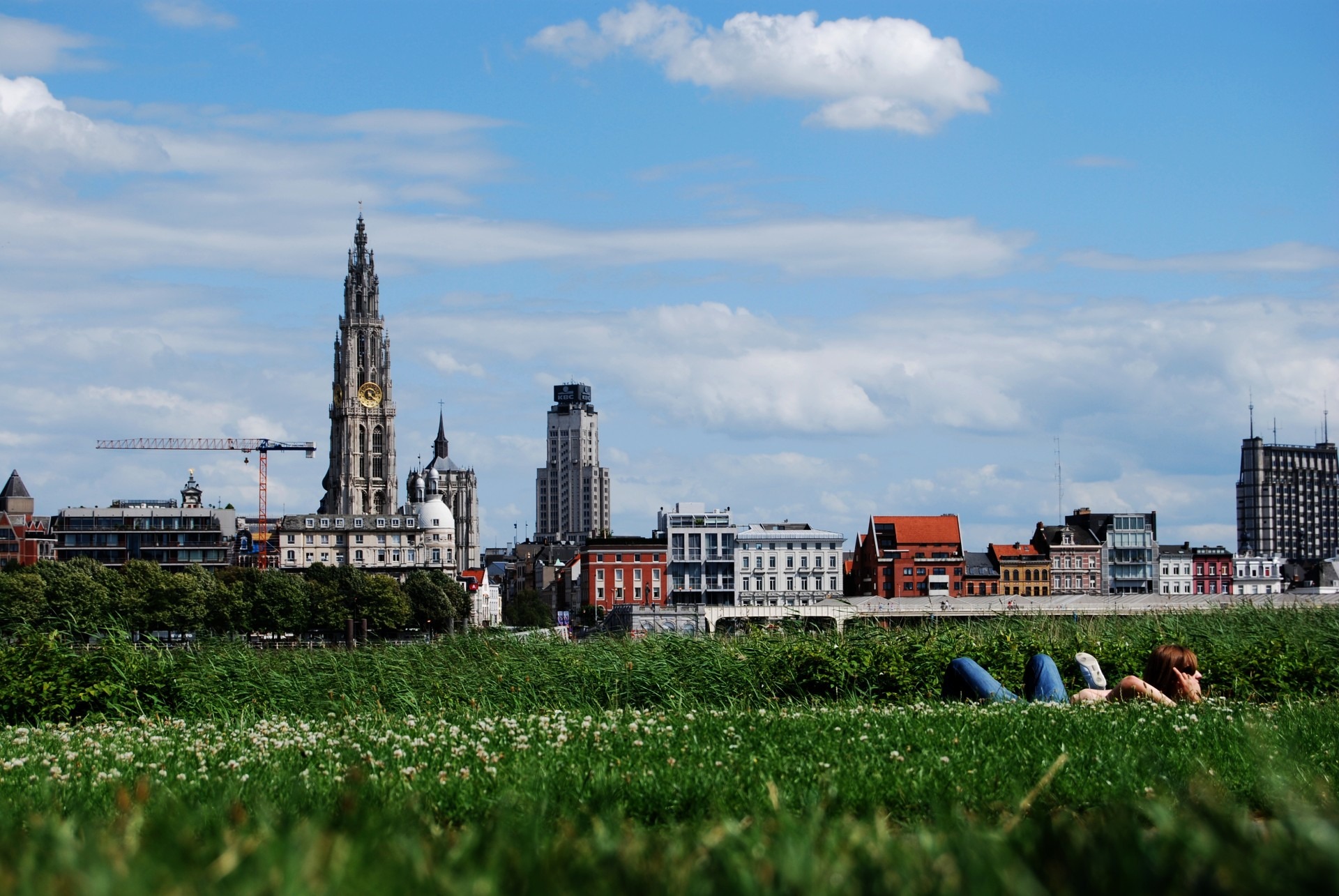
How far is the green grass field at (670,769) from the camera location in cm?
354

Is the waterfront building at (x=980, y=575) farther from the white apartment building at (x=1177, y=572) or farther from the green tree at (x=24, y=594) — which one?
the green tree at (x=24, y=594)

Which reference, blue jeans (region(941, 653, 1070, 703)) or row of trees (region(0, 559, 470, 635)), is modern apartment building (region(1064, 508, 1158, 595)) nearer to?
row of trees (region(0, 559, 470, 635))

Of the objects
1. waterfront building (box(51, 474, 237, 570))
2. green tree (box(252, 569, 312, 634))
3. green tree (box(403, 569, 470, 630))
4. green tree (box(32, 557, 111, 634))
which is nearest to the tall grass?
green tree (box(32, 557, 111, 634))

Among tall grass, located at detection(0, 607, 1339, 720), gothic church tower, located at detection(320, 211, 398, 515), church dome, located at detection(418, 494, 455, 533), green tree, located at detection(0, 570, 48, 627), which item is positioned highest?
gothic church tower, located at detection(320, 211, 398, 515)

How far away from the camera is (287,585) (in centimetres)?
10588

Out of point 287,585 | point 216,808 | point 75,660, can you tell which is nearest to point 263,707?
point 75,660

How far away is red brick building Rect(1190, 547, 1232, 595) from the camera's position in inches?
6452

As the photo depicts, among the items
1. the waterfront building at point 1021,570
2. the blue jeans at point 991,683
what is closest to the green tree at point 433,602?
the waterfront building at point 1021,570

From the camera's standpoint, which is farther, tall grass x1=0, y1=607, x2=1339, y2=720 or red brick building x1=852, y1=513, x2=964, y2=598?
red brick building x1=852, y1=513, x2=964, y2=598

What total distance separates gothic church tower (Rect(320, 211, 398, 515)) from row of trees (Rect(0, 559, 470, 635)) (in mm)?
64743

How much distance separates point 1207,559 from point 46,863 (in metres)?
173

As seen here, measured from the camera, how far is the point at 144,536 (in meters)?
153

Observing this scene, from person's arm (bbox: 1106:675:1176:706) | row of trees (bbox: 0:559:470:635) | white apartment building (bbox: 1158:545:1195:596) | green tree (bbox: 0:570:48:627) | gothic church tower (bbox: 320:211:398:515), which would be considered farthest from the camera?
gothic church tower (bbox: 320:211:398:515)

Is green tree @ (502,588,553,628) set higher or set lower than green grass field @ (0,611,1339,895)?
lower
